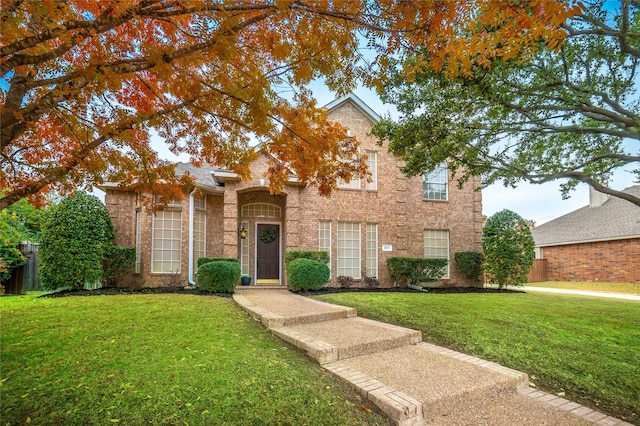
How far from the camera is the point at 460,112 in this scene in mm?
7527

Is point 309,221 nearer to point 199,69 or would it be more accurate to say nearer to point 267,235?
point 267,235

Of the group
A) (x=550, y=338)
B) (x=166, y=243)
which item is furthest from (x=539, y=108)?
(x=166, y=243)

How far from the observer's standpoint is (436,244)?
45.3ft

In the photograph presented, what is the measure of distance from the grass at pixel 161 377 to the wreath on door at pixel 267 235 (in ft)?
22.7

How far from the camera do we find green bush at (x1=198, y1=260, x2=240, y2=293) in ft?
31.8

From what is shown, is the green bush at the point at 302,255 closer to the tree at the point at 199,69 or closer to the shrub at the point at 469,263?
the tree at the point at 199,69

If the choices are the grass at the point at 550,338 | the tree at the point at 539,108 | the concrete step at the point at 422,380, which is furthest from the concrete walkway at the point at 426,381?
the tree at the point at 539,108

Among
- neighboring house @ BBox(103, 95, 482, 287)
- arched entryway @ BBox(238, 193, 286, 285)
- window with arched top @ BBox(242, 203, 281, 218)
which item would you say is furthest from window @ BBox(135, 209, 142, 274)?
window with arched top @ BBox(242, 203, 281, 218)

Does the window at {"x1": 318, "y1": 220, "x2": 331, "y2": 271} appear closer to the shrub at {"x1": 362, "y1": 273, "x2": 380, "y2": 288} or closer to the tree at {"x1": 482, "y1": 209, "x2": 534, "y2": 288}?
the shrub at {"x1": 362, "y1": 273, "x2": 380, "y2": 288}

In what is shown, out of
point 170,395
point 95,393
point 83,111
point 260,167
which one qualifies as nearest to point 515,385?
point 170,395

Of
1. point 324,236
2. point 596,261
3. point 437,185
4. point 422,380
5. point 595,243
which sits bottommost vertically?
point 422,380

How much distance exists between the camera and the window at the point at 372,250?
1285cm

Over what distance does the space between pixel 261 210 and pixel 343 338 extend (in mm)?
8543

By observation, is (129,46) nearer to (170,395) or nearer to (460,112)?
(170,395)
